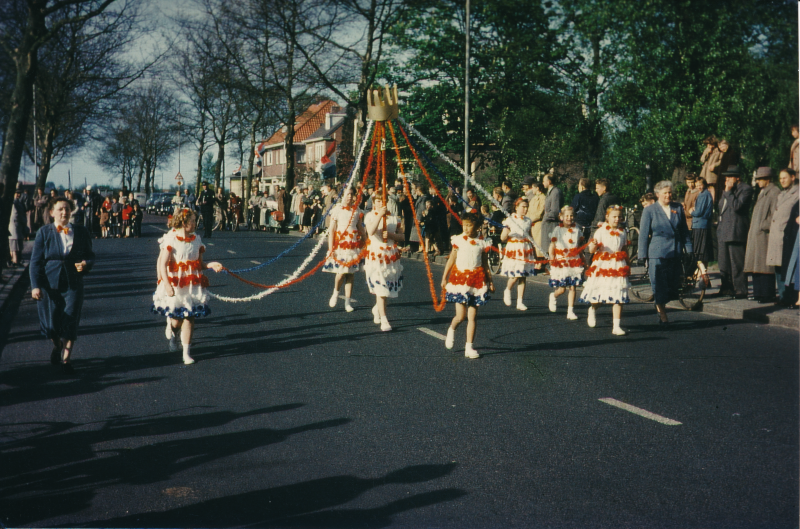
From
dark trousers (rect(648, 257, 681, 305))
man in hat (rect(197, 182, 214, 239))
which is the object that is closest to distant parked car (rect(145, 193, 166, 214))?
man in hat (rect(197, 182, 214, 239))

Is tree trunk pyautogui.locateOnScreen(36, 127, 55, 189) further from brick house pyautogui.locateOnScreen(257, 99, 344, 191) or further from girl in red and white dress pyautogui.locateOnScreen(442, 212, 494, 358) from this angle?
brick house pyautogui.locateOnScreen(257, 99, 344, 191)

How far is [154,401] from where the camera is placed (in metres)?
6.68

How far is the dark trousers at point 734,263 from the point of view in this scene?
505 inches

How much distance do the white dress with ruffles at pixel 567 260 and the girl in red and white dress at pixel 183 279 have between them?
522 cm

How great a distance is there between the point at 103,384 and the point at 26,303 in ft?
22.9

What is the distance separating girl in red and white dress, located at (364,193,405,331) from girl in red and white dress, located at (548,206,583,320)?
2497 mm

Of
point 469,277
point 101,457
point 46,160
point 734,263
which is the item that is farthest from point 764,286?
point 46,160

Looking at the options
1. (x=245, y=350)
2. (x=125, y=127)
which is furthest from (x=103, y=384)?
(x=125, y=127)

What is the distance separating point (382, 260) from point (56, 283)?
398cm

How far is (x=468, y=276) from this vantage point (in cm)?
871

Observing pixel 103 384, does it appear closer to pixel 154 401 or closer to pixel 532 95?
pixel 154 401

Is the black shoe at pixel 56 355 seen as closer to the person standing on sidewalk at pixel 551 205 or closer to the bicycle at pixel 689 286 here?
the bicycle at pixel 689 286

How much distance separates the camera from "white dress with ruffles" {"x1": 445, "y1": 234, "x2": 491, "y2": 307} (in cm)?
870

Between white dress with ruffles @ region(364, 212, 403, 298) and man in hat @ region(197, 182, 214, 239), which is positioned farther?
man in hat @ region(197, 182, 214, 239)
